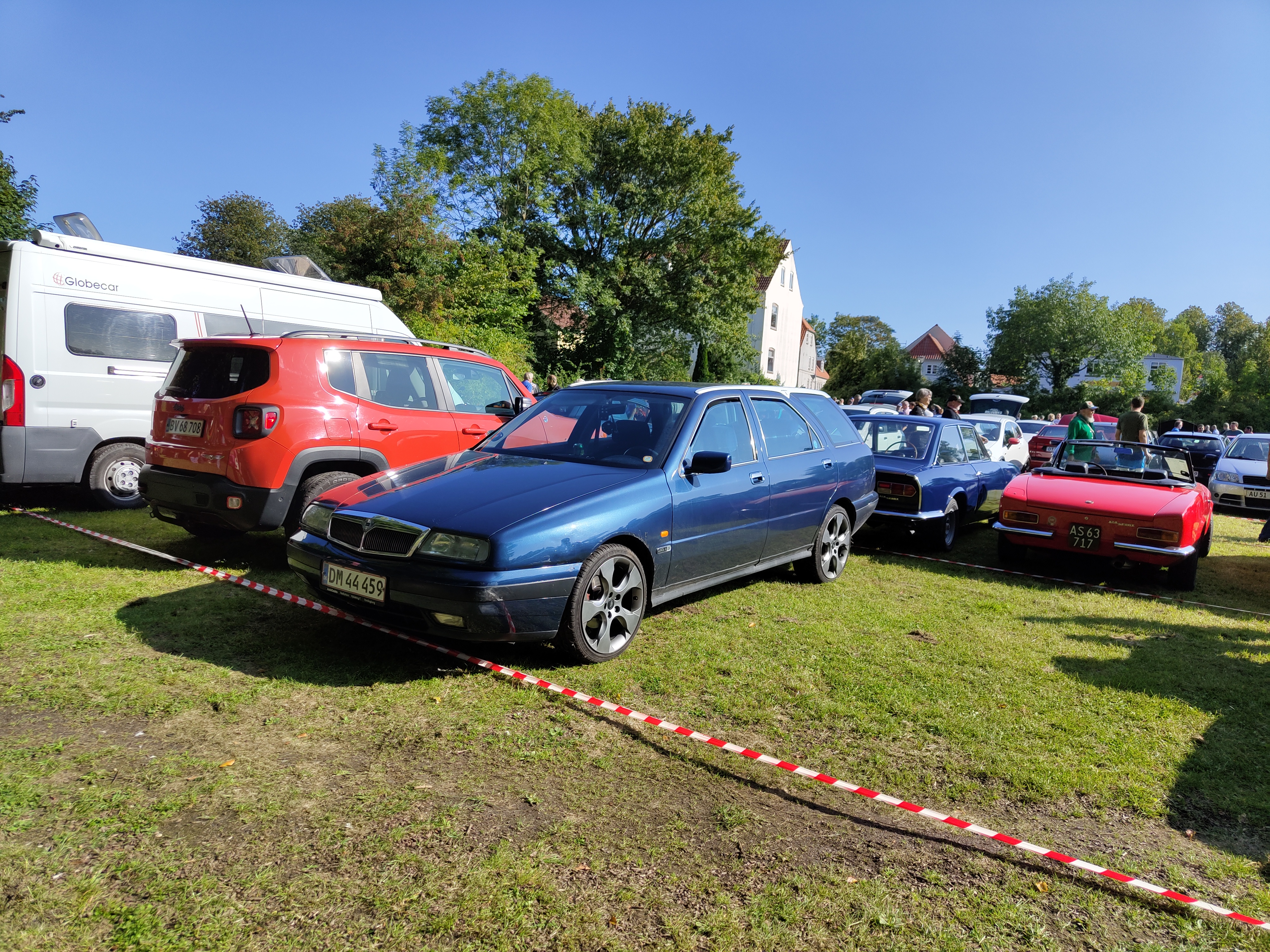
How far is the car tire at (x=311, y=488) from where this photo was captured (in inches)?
254

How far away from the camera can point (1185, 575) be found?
7.80 meters

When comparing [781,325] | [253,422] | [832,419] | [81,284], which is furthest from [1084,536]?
[781,325]

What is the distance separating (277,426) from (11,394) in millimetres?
3787

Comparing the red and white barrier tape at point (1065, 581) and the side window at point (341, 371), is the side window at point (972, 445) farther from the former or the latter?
the side window at point (341, 371)

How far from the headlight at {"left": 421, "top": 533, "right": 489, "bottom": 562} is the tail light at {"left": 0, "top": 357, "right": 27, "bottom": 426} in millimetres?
6205

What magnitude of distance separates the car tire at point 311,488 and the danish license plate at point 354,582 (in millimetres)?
1952

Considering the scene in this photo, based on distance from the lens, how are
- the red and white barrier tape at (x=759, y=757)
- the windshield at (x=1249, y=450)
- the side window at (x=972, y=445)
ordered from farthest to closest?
1. the windshield at (x=1249, y=450)
2. the side window at (x=972, y=445)
3. the red and white barrier tape at (x=759, y=757)

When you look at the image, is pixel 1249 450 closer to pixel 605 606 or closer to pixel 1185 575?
pixel 1185 575

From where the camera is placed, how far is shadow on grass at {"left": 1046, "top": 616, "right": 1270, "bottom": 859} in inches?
136

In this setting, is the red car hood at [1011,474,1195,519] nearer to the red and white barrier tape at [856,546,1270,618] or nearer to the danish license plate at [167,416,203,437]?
the red and white barrier tape at [856,546,1270,618]

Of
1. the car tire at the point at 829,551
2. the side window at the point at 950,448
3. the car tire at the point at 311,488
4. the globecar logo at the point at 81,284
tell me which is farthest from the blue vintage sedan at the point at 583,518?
the globecar logo at the point at 81,284

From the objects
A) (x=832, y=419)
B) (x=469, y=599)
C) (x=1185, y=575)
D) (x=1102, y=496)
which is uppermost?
(x=832, y=419)

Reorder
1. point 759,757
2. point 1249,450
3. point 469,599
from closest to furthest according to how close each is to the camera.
→ point 759,757 < point 469,599 < point 1249,450

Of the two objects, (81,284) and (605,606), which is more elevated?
(81,284)
